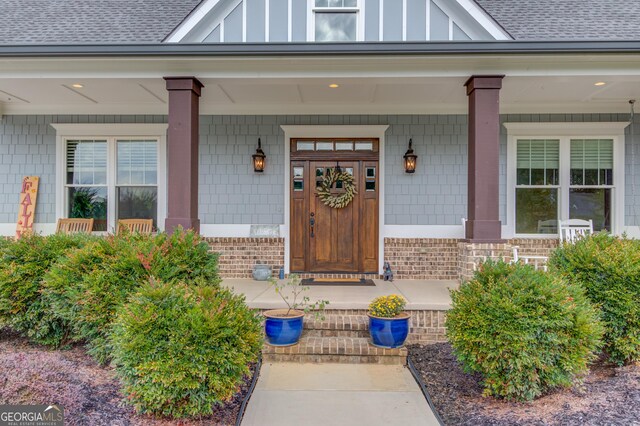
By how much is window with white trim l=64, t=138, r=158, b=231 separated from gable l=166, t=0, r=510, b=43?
244cm

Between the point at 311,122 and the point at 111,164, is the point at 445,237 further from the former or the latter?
the point at 111,164

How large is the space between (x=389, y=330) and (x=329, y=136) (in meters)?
3.58

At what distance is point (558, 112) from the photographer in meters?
6.26

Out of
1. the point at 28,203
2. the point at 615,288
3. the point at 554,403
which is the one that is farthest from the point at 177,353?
the point at 28,203

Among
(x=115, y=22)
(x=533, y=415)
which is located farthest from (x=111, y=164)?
(x=533, y=415)

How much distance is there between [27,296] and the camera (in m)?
3.47

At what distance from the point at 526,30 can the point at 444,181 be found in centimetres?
238

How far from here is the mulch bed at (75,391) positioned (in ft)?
8.08

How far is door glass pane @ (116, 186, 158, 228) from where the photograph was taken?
6556 millimetres

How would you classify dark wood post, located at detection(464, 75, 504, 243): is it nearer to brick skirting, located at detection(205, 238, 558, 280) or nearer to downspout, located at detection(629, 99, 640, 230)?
brick skirting, located at detection(205, 238, 558, 280)

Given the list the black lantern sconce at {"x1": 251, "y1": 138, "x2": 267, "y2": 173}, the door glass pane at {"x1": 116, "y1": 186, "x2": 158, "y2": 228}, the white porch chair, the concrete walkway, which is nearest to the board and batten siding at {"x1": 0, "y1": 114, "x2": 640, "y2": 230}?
the black lantern sconce at {"x1": 251, "y1": 138, "x2": 267, "y2": 173}

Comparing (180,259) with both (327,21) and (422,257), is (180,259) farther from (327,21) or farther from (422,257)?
(422,257)

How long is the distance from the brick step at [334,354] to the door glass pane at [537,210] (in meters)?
3.85

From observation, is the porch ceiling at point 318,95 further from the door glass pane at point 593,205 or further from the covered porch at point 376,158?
the door glass pane at point 593,205
